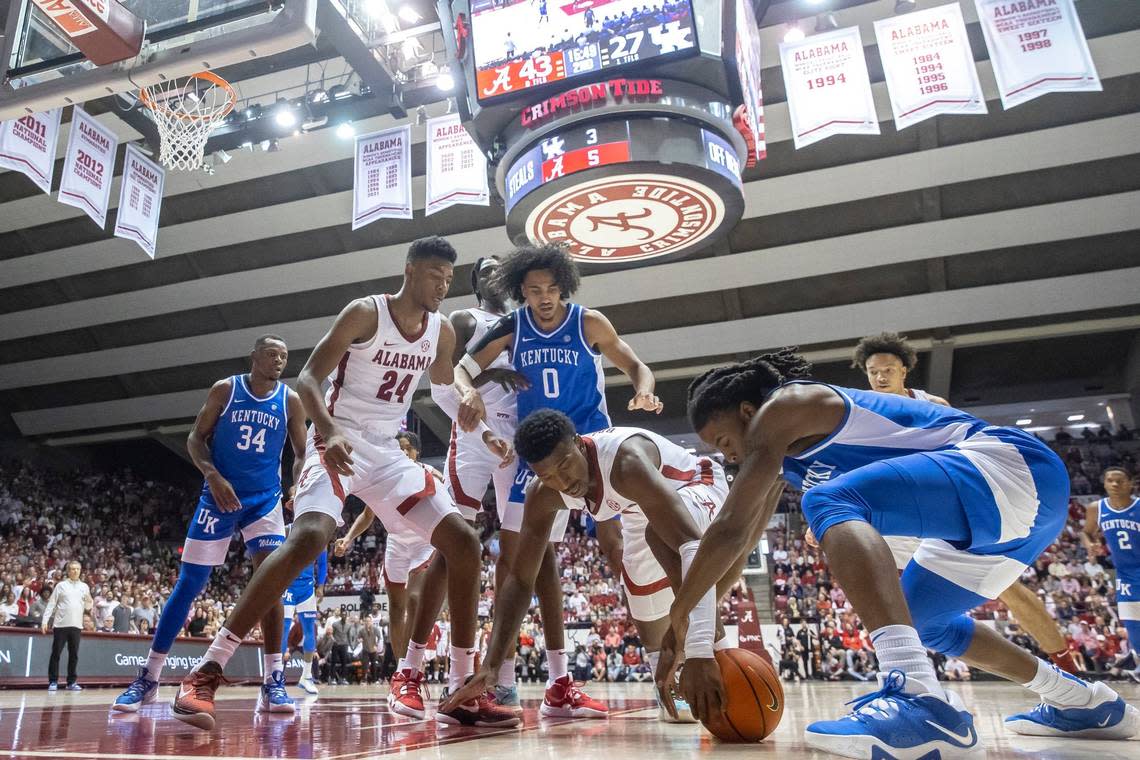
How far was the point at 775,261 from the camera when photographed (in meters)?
15.6

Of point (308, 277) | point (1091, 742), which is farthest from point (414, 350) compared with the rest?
point (308, 277)

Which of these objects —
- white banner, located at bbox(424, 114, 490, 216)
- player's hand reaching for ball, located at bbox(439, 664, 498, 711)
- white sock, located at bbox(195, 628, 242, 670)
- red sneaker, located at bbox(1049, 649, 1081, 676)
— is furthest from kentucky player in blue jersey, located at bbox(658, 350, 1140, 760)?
white banner, located at bbox(424, 114, 490, 216)

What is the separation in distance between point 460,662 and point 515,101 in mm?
4734

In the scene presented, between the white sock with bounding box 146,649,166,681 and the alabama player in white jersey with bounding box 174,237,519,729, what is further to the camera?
the white sock with bounding box 146,649,166,681

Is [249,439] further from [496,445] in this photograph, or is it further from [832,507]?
[832,507]

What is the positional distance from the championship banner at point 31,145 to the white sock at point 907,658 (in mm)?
9396

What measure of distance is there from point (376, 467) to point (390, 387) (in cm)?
36

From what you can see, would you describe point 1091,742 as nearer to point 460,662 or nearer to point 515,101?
point 460,662

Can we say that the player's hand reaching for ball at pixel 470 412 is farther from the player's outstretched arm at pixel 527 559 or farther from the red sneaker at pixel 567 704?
the red sneaker at pixel 567 704

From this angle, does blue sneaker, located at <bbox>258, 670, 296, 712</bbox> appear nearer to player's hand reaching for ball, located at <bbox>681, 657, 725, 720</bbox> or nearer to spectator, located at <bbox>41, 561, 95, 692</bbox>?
player's hand reaching for ball, located at <bbox>681, 657, 725, 720</bbox>

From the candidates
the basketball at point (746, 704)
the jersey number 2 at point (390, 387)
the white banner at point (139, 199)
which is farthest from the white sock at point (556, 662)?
the white banner at point (139, 199)

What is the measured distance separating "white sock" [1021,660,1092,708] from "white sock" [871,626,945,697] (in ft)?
2.46

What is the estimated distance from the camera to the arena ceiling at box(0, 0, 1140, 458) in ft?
42.9

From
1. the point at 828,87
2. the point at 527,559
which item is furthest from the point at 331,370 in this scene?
the point at 828,87
